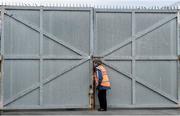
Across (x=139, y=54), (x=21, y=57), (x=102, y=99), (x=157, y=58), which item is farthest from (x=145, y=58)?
(x=21, y=57)

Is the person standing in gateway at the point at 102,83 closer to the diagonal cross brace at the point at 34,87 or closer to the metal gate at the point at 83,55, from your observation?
the metal gate at the point at 83,55

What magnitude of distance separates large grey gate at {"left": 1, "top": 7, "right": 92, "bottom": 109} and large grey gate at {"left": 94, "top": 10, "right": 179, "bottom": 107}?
2.12 ft

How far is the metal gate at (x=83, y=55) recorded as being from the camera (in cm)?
1282

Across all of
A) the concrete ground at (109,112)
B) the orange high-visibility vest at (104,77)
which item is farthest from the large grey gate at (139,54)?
the orange high-visibility vest at (104,77)

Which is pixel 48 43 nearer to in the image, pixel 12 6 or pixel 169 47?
pixel 12 6

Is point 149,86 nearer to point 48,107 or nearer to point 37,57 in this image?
point 48,107

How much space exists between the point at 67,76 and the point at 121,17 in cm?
243

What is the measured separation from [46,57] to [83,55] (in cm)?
110

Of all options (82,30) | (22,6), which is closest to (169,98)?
(82,30)

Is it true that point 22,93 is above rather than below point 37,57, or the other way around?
below

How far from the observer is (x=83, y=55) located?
1300 centimetres

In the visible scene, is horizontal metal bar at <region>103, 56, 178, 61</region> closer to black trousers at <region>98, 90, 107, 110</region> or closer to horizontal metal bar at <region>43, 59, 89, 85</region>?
horizontal metal bar at <region>43, 59, 89, 85</region>

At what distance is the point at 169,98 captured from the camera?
1334cm

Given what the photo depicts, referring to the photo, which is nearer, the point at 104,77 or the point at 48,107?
the point at 104,77
